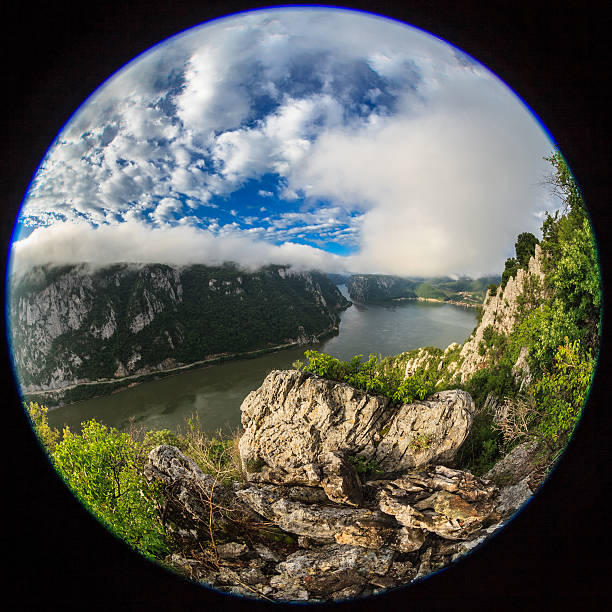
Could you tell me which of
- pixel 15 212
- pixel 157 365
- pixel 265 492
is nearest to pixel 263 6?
pixel 15 212

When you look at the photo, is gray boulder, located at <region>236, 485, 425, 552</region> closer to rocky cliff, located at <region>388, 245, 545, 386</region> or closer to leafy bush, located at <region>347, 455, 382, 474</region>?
leafy bush, located at <region>347, 455, 382, 474</region>

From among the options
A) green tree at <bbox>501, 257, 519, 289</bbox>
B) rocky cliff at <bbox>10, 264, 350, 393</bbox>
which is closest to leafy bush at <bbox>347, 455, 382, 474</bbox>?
green tree at <bbox>501, 257, 519, 289</bbox>

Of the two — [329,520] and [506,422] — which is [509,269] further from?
[329,520]

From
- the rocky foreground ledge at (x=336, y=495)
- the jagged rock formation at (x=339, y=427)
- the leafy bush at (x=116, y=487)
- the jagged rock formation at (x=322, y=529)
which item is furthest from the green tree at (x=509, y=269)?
the leafy bush at (x=116, y=487)

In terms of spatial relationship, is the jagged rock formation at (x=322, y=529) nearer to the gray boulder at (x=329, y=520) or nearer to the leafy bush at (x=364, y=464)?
the gray boulder at (x=329, y=520)

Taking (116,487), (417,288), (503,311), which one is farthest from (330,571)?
(417,288)
